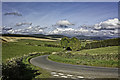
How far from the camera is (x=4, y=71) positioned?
6.93 m

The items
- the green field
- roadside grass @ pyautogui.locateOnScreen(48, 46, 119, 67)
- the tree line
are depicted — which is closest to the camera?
roadside grass @ pyautogui.locateOnScreen(48, 46, 119, 67)

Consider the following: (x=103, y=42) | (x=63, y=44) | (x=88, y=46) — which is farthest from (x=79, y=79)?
(x=88, y=46)

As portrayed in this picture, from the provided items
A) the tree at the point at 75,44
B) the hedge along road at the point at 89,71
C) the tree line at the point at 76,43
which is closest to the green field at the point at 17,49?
the hedge along road at the point at 89,71

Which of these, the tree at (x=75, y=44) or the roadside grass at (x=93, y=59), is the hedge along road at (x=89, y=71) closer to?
the roadside grass at (x=93, y=59)

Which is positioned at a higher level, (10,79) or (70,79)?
(10,79)

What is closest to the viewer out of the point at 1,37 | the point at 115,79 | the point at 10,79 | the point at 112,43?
the point at 1,37

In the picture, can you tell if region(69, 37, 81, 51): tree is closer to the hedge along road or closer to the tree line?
the tree line

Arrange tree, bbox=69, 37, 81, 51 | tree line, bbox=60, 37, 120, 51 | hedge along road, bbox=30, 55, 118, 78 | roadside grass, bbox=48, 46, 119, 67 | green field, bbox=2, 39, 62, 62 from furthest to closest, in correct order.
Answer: tree line, bbox=60, 37, 120, 51 → tree, bbox=69, 37, 81, 51 → green field, bbox=2, 39, 62, 62 → roadside grass, bbox=48, 46, 119, 67 → hedge along road, bbox=30, 55, 118, 78

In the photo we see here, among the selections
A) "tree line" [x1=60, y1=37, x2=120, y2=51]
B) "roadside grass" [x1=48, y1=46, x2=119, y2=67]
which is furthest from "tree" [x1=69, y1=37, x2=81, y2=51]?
"roadside grass" [x1=48, y1=46, x2=119, y2=67]

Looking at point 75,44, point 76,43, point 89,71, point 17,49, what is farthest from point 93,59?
point 76,43

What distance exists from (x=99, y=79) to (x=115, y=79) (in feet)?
4.40

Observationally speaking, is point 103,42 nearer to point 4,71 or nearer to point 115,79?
point 115,79

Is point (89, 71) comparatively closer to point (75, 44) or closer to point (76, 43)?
point (75, 44)

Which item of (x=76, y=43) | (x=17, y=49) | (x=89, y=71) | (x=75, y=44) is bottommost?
(x=17, y=49)
